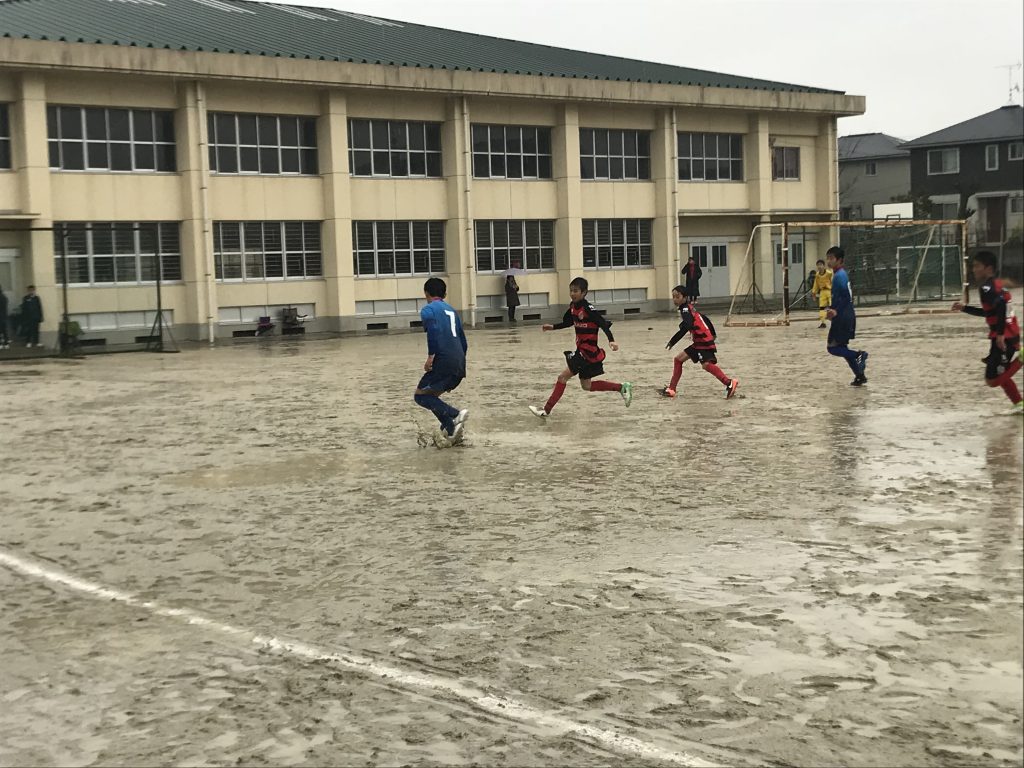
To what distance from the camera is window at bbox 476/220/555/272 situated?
43.3 meters

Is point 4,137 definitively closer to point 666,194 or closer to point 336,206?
point 336,206

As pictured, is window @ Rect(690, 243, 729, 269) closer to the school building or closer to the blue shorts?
the school building

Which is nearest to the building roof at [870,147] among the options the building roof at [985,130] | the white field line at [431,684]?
the building roof at [985,130]

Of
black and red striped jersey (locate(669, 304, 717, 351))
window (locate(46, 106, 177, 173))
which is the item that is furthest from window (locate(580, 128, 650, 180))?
black and red striped jersey (locate(669, 304, 717, 351))

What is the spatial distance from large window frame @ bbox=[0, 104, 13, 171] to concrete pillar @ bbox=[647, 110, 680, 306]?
72.3 feet

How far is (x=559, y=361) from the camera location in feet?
79.8

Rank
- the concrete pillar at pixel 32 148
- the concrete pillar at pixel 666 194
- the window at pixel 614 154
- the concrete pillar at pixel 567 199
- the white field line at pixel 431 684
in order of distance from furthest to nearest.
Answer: the concrete pillar at pixel 666 194 → the window at pixel 614 154 → the concrete pillar at pixel 567 199 → the concrete pillar at pixel 32 148 → the white field line at pixel 431 684

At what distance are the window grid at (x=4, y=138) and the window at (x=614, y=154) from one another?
18.8 meters

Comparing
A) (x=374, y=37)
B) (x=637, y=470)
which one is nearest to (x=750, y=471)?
(x=637, y=470)

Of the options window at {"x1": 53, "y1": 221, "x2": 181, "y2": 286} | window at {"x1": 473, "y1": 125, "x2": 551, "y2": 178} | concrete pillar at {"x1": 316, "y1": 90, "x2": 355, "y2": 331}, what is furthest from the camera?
window at {"x1": 473, "y1": 125, "x2": 551, "y2": 178}

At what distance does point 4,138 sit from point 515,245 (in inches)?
645

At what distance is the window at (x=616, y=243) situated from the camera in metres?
46.1

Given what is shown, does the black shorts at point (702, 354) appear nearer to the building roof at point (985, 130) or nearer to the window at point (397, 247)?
the window at point (397, 247)

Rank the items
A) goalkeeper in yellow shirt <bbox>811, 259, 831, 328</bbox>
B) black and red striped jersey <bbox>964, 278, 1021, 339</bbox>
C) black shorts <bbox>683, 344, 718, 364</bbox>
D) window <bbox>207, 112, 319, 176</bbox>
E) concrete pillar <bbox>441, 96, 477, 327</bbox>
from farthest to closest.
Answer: concrete pillar <bbox>441, 96, 477, 327</bbox>, window <bbox>207, 112, 319, 176</bbox>, goalkeeper in yellow shirt <bbox>811, 259, 831, 328</bbox>, black shorts <bbox>683, 344, 718, 364</bbox>, black and red striped jersey <bbox>964, 278, 1021, 339</bbox>
